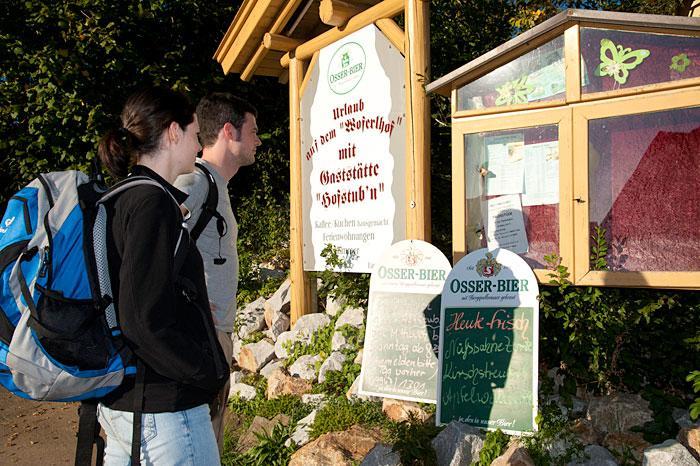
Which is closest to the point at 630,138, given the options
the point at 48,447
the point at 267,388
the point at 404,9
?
the point at 404,9

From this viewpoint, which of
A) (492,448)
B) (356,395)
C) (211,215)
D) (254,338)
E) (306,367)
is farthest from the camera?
(254,338)

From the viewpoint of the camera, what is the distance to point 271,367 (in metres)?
6.19

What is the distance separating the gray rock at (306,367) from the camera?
5.69 metres

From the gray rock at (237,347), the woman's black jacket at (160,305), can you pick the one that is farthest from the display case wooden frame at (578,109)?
the gray rock at (237,347)

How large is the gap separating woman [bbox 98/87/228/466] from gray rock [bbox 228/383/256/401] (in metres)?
3.92

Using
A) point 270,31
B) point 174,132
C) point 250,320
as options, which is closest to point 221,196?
point 174,132

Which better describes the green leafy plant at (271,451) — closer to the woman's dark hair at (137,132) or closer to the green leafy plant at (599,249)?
the green leafy plant at (599,249)

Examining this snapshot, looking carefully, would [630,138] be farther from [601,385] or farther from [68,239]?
[68,239]

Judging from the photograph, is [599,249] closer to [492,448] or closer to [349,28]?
[492,448]

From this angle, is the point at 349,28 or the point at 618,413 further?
the point at 349,28

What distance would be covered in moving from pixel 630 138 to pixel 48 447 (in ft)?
17.1

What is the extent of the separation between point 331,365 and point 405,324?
46.5 inches

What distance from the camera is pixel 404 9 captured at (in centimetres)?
512

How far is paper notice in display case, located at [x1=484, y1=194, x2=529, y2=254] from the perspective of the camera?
13.9 feet
